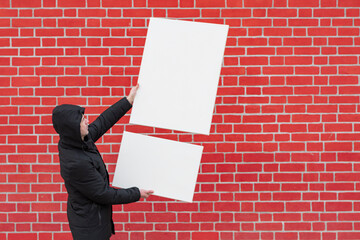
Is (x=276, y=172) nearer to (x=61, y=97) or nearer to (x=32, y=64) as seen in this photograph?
(x=61, y=97)

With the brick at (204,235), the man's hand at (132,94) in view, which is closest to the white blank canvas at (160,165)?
the man's hand at (132,94)

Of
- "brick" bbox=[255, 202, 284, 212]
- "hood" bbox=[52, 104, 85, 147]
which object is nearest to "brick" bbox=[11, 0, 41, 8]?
"hood" bbox=[52, 104, 85, 147]

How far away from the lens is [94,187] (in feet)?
6.85

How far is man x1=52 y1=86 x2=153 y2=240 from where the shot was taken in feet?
6.63

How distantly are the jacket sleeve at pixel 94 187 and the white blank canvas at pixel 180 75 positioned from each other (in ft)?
1.51

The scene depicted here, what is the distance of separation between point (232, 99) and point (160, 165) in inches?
41.2

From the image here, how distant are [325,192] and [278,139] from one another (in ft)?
2.16

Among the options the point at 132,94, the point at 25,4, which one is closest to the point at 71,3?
the point at 25,4

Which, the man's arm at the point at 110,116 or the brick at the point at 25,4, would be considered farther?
A: the brick at the point at 25,4

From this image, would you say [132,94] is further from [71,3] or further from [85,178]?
[71,3]

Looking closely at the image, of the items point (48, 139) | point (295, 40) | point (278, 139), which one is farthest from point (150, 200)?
point (295, 40)

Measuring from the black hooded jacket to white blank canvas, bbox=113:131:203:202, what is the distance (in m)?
0.13

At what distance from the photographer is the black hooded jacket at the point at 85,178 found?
2018 mm

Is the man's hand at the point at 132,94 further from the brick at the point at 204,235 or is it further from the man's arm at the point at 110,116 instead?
the brick at the point at 204,235
